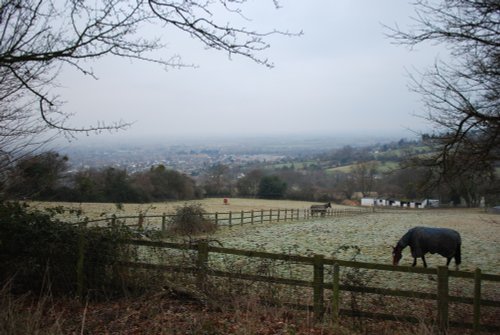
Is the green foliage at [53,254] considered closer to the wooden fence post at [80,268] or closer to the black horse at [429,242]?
the wooden fence post at [80,268]

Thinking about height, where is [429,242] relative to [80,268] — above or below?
below

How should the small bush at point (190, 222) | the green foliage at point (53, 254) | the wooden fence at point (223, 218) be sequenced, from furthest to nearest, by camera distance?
the small bush at point (190, 222)
the wooden fence at point (223, 218)
the green foliage at point (53, 254)

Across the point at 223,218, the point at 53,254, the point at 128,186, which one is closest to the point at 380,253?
the point at 53,254

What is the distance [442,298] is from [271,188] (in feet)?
214

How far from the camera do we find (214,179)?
244 ft

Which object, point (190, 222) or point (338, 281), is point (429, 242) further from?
point (190, 222)

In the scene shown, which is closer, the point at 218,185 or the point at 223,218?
the point at 223,218

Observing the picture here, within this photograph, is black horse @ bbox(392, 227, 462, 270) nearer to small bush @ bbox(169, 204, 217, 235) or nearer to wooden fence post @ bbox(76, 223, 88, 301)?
wooden fence post @ bbox(76, 223, 88, 301)

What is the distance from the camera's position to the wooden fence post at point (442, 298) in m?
7.10

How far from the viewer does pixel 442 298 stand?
283 inches

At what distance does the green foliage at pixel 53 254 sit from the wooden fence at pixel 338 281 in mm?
557

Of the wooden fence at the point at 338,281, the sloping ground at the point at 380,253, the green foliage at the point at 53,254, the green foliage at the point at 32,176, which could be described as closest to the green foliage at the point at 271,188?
the sloping ground at the point at 380,253

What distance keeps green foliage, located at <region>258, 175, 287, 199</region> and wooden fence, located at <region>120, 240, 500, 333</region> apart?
2538 inches

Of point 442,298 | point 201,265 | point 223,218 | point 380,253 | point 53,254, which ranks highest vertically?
point 53,254
